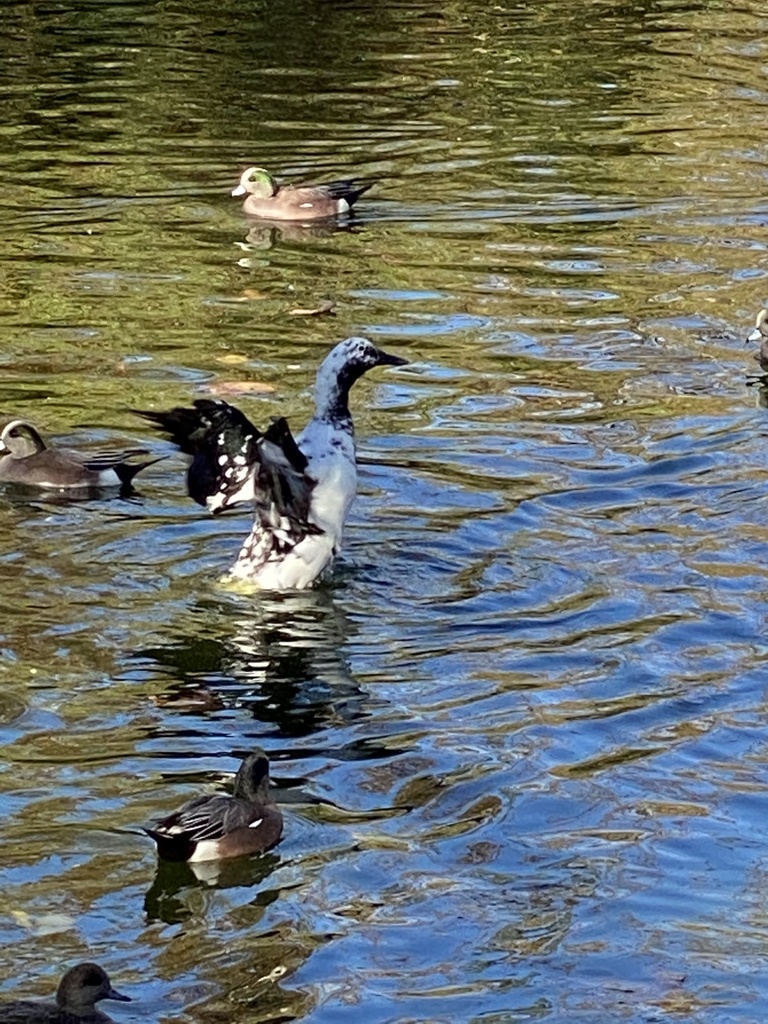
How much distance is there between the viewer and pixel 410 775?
8.48 meters

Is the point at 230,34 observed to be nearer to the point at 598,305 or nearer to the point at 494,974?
the point at 598,305

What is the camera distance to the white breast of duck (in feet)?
35.1

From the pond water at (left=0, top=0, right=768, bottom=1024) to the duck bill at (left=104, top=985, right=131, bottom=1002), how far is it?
0.36ft

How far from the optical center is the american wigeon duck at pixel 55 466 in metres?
11.7

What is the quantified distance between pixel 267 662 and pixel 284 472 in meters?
1.21

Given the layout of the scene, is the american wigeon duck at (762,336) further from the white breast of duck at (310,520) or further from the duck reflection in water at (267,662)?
the duck reflection in water at (267,662)

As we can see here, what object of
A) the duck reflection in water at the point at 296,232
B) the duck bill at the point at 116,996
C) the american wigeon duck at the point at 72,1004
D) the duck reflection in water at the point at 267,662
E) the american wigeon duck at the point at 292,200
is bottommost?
the duck reflection in water at the point at 267,662

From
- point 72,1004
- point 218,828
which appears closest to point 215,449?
point 218,828

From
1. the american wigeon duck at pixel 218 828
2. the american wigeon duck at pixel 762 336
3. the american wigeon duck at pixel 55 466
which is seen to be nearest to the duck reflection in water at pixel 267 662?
the american wigeon duck at pixel 218 828

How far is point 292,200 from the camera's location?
1734 centimetres

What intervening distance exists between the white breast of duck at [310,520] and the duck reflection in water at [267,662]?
0.12m

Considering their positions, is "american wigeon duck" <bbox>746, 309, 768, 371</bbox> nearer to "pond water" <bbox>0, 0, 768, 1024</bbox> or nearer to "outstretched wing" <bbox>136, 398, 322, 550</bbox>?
"pond water" <bbox>0, 0, 768, 1024</bbox>

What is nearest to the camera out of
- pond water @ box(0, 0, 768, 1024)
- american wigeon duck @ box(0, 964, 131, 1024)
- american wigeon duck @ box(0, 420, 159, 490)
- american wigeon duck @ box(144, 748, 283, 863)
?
american wigeon duck @ box(0, 964, 131, 1024)

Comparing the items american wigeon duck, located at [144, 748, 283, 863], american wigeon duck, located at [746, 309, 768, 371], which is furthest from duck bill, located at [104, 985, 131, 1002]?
american wigeon duck, located at [746, 309, 768, 371]
